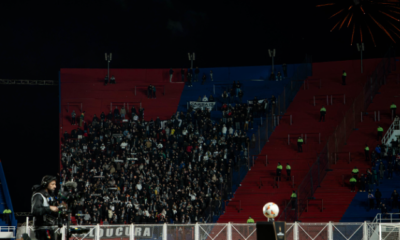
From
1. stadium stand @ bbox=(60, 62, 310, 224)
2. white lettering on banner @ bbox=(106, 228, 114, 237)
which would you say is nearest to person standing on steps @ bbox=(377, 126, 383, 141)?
stadium stand @ bbox=(60, 62, 310, 224)

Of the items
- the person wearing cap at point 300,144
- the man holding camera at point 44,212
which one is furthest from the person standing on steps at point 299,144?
the man holding camera at point 44,212

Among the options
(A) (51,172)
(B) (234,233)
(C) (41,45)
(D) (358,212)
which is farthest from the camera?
(C) (41,45)

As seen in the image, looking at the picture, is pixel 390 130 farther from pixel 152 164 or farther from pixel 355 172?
pixel 152 164

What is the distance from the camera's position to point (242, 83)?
1684 inches

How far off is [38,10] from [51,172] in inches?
575

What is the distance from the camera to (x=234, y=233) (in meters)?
19.9

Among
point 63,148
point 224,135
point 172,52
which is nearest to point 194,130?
point 224,135

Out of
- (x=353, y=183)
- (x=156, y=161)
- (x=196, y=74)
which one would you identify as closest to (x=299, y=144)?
(x=353, y=183)

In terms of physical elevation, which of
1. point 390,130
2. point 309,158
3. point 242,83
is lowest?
point 309,158

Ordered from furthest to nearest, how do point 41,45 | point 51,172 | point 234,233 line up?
point 41,45, point 51,172, point 234,233

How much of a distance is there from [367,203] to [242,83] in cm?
1579

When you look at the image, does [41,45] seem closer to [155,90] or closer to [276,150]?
[155,90]

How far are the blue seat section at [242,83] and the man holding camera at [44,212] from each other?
30912 millimetres

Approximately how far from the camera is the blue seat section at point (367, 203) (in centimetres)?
2947
